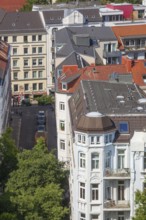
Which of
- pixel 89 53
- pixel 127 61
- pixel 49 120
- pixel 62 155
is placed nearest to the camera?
pixel 62 155

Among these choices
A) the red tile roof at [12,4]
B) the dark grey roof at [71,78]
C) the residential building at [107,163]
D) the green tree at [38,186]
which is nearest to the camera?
the residential building at [107,163]

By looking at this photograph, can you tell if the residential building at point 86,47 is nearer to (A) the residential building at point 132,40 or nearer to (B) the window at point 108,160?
(A) the residential building at point 132,40

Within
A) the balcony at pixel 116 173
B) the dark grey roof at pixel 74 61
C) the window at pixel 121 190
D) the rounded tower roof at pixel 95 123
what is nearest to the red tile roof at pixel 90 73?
the dark grey roof at pixel 74 61

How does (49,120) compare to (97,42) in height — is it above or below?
below

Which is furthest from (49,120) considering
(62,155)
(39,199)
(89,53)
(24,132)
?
(39,199)

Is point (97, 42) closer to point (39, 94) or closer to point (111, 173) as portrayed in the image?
point (39, 94)

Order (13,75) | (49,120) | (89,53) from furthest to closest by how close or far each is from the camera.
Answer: (13,75) < (49,120) < (89,53)

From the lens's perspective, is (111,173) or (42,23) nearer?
(111,173)
